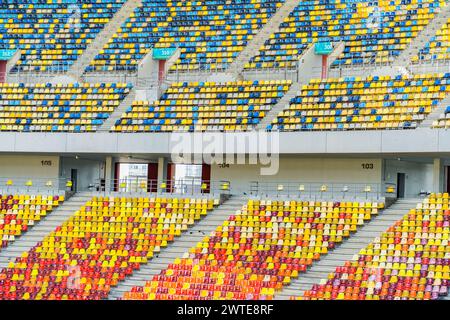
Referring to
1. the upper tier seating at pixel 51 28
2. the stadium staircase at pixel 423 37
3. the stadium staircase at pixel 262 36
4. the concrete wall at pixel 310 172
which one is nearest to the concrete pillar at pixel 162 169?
the concrete wall at pixel 310 172

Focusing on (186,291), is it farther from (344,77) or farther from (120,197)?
(344,77)

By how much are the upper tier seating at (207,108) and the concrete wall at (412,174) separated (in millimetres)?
4473

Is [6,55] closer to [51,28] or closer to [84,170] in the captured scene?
[51,28]

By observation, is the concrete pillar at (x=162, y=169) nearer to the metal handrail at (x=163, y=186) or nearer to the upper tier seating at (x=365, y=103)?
the metal handrail at (x=163, y=186)

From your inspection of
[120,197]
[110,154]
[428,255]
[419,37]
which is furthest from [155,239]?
[419,37]

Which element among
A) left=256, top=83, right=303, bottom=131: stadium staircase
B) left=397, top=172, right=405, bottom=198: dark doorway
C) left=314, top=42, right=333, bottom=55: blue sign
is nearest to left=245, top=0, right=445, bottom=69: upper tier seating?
left=314, top=42, right=333, bottom=55: blue sign

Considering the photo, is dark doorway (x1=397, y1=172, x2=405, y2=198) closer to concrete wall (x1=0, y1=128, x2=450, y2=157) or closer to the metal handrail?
concrete wall (x1=0, y1=128, x2=450, y2=157)

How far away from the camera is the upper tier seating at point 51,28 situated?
39.8 m

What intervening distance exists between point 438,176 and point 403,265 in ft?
21.3

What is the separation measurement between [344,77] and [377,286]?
1118 cm

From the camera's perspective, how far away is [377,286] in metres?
26.0

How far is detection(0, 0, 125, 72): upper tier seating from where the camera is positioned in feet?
131

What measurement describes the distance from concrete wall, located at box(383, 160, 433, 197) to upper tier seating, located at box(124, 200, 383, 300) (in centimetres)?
326

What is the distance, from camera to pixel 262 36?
127 ft
